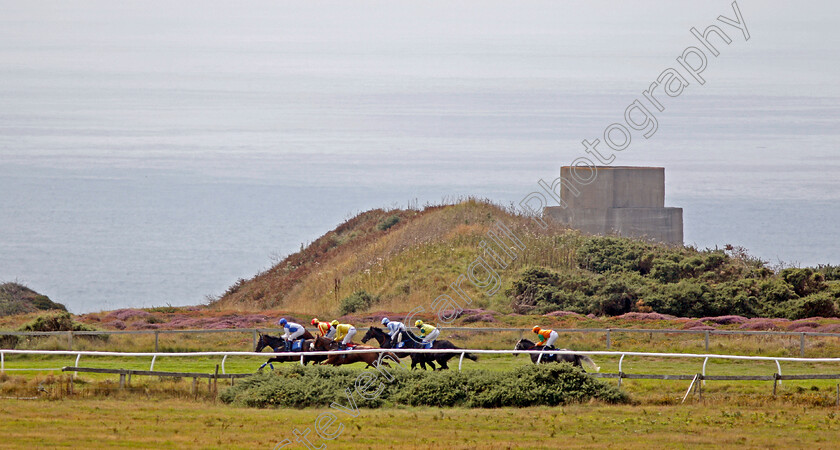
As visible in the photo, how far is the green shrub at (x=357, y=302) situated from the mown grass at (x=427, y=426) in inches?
876

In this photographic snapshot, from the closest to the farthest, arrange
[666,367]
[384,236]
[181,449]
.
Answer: [181,449], [666,367], [384,236]

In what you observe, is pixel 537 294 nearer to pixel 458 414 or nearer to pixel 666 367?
pixel 666 367

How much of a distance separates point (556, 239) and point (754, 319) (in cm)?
1269

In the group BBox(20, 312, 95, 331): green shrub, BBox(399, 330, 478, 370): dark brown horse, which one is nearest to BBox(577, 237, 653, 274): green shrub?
BBox(399, 330, 478, 370): dark brown horse

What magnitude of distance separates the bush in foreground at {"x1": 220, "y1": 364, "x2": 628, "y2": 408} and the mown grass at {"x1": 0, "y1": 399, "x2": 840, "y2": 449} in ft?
1.21

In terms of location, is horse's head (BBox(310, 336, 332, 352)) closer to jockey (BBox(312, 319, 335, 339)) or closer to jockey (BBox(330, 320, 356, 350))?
jockey (BBox(330, 320, 356, 350))

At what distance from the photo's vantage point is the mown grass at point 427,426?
15.3 meters

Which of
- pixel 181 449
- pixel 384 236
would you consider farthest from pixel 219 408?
pixel 384 236

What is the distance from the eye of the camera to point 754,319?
3469 centimetres

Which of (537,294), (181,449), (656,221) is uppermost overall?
(656,221)

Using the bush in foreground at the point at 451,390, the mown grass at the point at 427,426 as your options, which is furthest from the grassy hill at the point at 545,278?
the mown grass at the point at 427,426

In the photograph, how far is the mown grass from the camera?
50.3 feet

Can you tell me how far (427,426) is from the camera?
54.8 feet

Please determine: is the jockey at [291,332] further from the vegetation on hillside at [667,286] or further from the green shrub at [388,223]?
the green shrub at [388,223]
